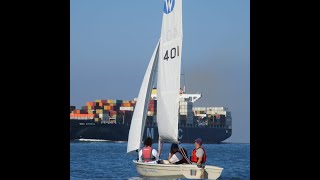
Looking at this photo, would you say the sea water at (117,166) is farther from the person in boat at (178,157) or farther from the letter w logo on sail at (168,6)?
the letter w logo on sail at (168,6)

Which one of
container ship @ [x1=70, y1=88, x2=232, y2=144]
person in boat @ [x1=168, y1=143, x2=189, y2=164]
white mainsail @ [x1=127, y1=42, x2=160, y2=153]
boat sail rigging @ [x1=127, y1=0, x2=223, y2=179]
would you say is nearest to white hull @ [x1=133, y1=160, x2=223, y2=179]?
person in boat @ [x1=168, y1=143, x2=189, y2=164]

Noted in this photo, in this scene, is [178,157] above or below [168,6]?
below

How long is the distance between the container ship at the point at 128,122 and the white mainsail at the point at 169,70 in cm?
6938

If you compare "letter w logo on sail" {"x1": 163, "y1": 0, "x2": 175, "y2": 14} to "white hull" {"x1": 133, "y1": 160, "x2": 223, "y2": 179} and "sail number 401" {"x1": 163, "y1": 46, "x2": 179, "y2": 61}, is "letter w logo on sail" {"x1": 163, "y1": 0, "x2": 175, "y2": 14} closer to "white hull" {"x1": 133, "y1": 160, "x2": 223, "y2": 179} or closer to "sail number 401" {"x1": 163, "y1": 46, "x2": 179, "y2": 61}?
"sail number 401" {"x1": 163, "y1": 46, "x2": 179, "y2": 61}

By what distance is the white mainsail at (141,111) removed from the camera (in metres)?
19.5

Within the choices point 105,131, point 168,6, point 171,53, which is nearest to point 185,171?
point 171,53

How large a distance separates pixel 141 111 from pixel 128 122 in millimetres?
74953

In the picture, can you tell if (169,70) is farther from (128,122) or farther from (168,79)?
(128,122)

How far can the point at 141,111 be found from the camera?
19906 mm
